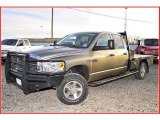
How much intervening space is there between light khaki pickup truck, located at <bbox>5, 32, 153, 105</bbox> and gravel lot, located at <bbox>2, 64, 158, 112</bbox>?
322 millimetres

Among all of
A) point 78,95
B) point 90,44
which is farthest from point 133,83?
point 78,95

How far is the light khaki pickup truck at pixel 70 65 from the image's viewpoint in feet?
17.0

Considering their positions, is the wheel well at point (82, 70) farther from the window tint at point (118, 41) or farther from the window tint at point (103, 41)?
the window tint at point (118, 41)

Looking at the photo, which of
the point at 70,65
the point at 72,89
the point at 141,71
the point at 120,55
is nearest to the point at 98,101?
the point at 72,89

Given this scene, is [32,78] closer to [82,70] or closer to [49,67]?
[49,67]

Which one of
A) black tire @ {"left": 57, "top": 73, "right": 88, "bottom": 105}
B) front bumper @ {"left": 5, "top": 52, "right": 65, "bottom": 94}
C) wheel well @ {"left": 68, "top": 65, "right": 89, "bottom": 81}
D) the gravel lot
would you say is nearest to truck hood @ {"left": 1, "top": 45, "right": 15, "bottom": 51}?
the gravel lot

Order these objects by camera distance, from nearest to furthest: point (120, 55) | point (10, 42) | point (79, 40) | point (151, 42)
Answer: point (79, 40)
point (120, 55)
point (10, 42)
point (151, 42)

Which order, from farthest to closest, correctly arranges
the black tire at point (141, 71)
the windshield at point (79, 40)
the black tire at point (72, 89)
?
the black tire at point (141, 71) → the windshield at point (79, 40) → the black tire at point (72, 89)

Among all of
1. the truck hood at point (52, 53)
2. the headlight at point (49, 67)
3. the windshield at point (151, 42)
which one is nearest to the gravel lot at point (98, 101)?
the headlight at point (49, 67)

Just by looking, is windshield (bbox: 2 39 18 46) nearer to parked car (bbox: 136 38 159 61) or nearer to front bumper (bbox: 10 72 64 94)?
parked car (bbox: 136 38 159 61)

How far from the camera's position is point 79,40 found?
6492 millimetres

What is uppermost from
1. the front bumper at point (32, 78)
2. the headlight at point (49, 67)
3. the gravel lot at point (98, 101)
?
the headlight at point (49, 67)

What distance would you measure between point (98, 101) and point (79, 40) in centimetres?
171

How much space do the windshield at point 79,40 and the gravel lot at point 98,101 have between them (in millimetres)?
1338
